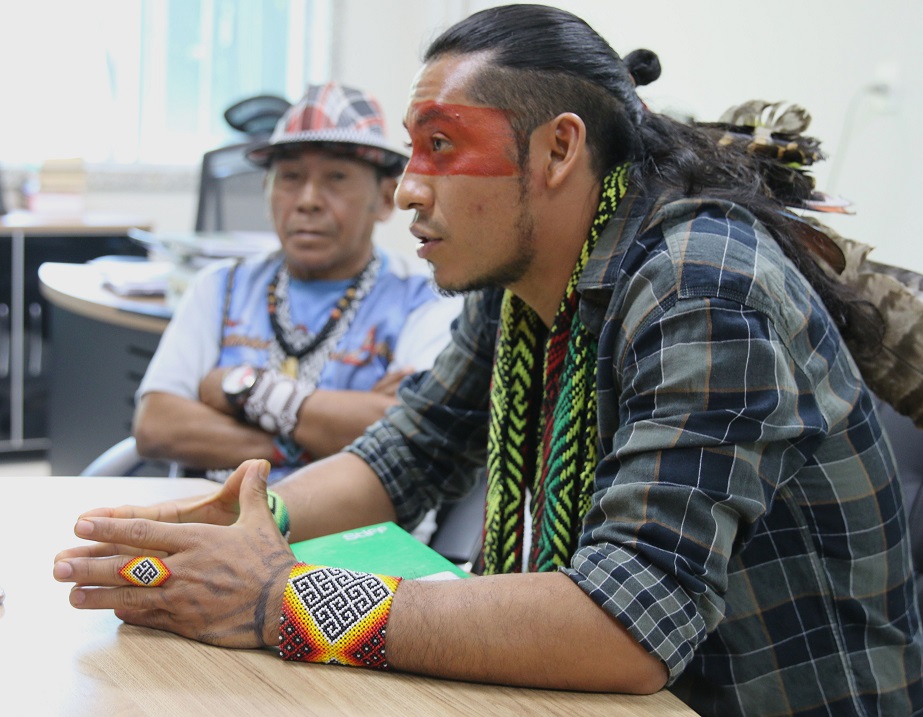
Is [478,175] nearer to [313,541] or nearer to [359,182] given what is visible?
[313,541]

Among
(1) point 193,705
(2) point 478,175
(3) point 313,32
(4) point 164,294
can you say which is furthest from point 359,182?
(3) point 313,32

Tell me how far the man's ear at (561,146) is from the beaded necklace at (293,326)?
0.94 m

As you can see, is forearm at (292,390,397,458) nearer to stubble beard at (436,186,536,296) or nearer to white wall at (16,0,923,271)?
stubble beard at (436,186,536,296)

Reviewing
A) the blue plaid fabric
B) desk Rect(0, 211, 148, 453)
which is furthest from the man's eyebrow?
desk Rect(0, 211, 148, 453)

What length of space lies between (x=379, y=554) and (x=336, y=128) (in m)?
1.16

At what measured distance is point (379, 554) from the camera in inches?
44.4

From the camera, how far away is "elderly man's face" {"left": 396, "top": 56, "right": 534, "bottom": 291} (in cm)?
116

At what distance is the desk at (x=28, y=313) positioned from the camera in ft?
12.5

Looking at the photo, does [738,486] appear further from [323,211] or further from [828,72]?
[828,72]

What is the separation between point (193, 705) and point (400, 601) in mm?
201

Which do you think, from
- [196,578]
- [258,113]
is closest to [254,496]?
[196,578]

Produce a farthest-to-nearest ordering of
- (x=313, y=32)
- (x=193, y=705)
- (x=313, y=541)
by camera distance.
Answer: (x=313, y=32)
(x=313, y=541)
(x=193, y=705)

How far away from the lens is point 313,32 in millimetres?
5074

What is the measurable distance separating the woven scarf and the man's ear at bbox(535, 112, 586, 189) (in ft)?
0.17
